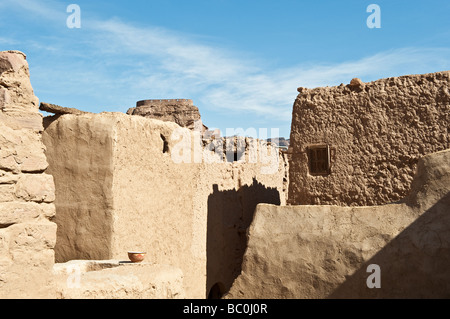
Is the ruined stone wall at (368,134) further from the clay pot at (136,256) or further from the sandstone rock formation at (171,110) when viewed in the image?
the sandstone rock formation at (171,110)

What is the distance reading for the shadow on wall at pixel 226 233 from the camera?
8250 millimetres

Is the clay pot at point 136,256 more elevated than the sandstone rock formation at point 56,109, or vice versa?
the sandstone rock formation at point 56,109

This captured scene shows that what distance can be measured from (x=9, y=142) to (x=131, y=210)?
3.16 m

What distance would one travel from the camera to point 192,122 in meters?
16.6

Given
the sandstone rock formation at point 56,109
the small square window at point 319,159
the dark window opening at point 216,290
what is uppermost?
the sandstone rock formation at point 56,109

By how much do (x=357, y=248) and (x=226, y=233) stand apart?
3487 mm

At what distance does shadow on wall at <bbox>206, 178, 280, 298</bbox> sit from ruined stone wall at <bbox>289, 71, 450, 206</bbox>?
49.3 inches

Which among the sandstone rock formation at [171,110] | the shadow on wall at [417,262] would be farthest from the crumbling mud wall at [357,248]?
the sandstone rock formation at [171,110]

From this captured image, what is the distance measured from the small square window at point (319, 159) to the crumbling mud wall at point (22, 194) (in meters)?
5.62

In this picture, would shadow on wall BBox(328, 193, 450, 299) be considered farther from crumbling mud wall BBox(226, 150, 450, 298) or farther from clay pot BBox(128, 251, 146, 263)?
clay pot BBox(128, 251, 146, 263)

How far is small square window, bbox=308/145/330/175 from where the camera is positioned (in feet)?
26.0

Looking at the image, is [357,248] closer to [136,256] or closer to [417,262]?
[417,262]

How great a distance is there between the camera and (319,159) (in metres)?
8.03
